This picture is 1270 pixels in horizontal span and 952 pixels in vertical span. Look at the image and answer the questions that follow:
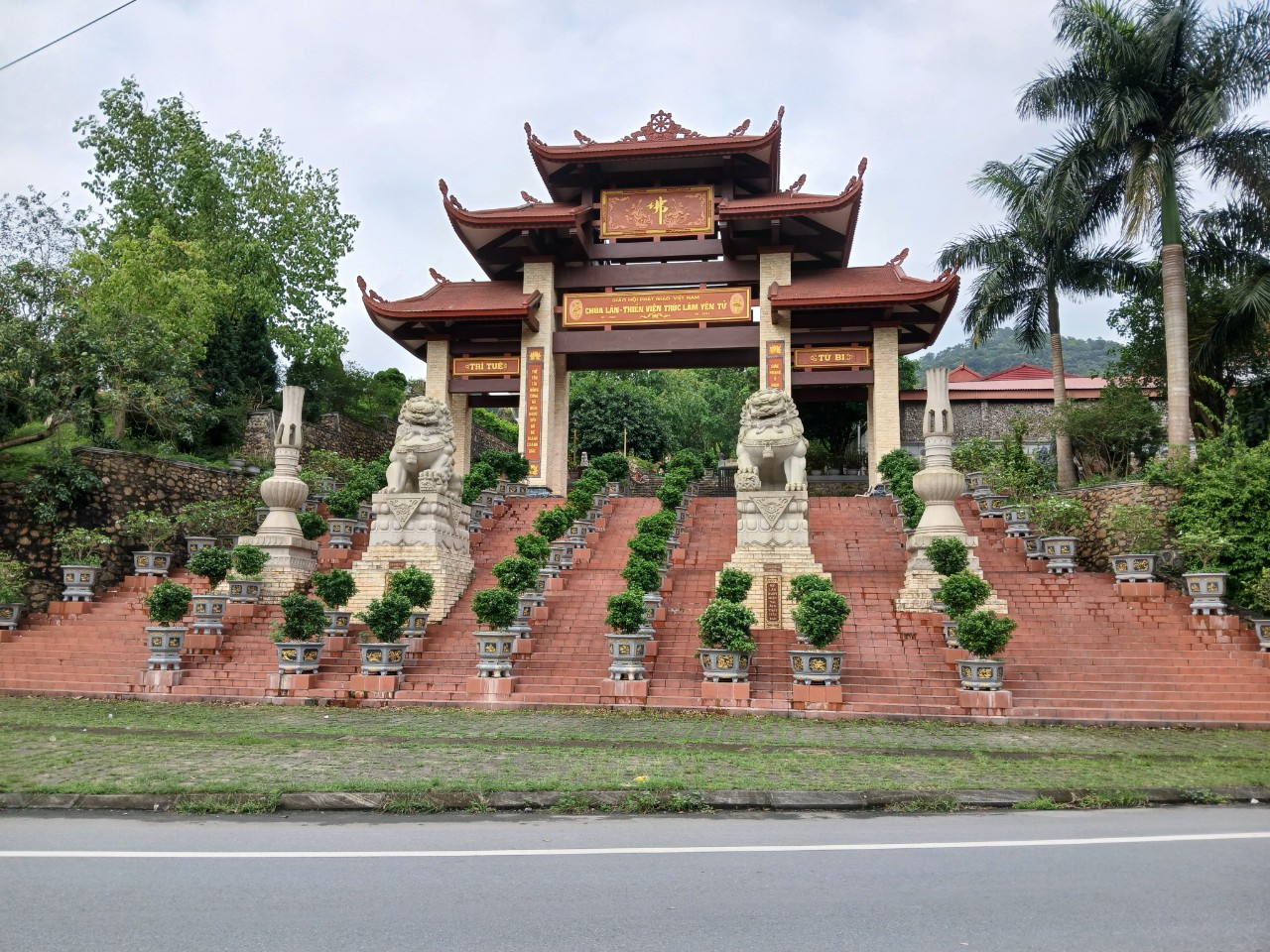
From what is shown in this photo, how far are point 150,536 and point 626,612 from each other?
9945 mm

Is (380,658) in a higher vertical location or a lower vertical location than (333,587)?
lower

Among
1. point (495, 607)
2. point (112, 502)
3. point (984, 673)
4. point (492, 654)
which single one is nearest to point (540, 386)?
point (112, 502)

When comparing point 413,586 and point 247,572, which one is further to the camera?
point 247,572

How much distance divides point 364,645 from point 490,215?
46.8 feet

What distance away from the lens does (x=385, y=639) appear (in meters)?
11.0

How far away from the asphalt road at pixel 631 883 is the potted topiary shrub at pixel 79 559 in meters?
10.3

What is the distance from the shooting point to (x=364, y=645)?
35.9 feet

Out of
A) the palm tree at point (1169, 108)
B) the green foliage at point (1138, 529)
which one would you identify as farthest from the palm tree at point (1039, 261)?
the green foliage at point (1138, 529)

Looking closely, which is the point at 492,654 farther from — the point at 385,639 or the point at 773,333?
the point at 773,333

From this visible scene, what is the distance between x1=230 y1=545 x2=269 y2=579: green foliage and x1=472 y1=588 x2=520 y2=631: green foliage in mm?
4376

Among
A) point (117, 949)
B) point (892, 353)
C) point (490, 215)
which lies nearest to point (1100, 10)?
point (892, 353)

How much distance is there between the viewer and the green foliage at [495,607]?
10734 millimetres

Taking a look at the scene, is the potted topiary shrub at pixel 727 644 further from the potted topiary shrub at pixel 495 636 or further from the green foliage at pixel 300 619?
the green foliage at pixel 300 619

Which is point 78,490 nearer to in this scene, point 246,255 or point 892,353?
point 246,255
